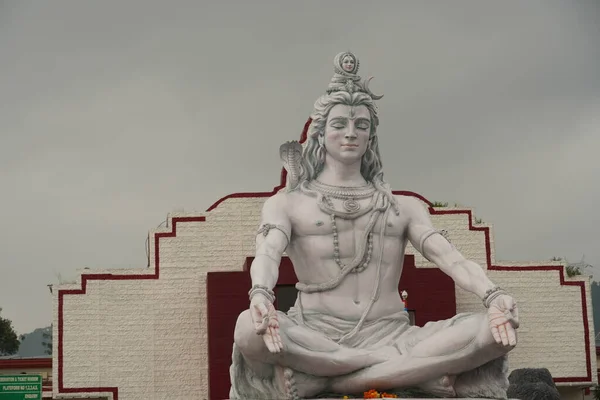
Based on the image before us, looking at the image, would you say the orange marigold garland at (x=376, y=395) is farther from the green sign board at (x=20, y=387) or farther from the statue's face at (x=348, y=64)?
the green sign board at (x=20, y=387)

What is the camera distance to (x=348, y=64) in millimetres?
11336

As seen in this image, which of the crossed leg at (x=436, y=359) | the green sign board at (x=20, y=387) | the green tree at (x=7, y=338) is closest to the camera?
the crossed leg at (x=436, y=359)

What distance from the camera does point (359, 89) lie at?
11.3 meters

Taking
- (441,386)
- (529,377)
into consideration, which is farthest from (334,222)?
(529,377)

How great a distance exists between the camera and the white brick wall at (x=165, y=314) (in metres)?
28.2

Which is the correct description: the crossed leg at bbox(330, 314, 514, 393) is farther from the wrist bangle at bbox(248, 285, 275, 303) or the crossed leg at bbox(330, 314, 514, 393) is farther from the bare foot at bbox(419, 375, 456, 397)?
→ the wrist bangle at bbox(248, 285, 275, 303)

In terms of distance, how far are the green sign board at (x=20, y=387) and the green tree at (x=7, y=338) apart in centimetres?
2243

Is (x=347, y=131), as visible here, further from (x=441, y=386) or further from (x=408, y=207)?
(x=441, y=386)

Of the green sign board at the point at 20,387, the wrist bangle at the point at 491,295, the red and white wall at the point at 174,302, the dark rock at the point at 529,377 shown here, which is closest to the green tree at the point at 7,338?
the red and white wall at the point at 174,302

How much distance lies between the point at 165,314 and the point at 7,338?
19147 mm

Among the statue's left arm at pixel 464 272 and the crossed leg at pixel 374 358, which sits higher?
the statue's left arm at pixel 464 272

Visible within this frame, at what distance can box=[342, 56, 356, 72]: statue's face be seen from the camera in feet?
37.2

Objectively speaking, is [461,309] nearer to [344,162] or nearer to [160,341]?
[160,341]

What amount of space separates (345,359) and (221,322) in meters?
17.5
